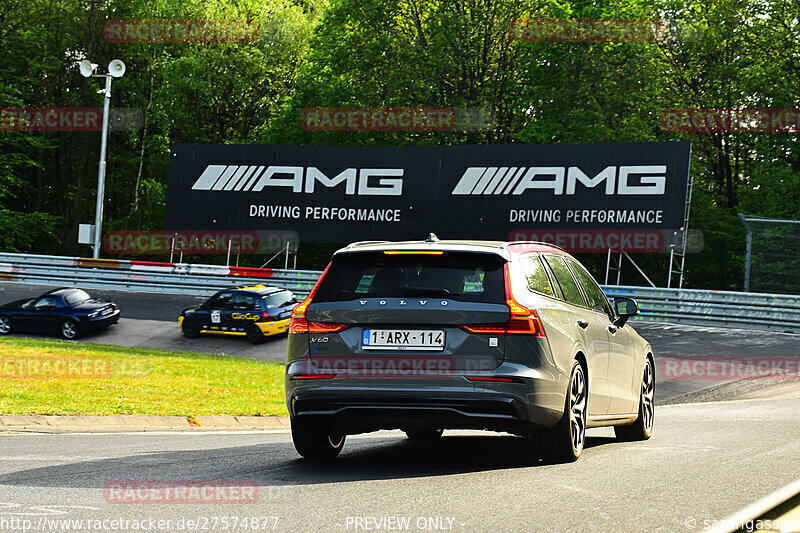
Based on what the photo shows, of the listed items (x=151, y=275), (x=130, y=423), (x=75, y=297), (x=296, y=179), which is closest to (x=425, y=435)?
(x=130, y=423)

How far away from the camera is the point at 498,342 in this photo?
23.7 ft

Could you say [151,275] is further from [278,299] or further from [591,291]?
[591,291]

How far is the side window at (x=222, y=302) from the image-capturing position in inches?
1102

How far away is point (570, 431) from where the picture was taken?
7.75 meters

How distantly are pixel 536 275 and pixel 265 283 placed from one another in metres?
26.3

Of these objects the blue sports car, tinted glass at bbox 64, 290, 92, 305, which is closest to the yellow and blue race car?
the blue sports car

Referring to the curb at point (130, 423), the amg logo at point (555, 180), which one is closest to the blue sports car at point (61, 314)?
the amg logo at point (555, 180)

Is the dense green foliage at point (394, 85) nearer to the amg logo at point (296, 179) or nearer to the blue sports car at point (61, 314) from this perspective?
the amg logo at point (296, 179)

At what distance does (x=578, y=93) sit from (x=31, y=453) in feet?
119

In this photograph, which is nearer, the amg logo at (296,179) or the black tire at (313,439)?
the black tire at (313,439)

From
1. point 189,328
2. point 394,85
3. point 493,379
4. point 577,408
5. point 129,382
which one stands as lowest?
point 129,382

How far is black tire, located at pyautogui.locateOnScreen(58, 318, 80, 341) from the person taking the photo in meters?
28.8

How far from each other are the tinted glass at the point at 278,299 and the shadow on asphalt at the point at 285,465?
1821 cm

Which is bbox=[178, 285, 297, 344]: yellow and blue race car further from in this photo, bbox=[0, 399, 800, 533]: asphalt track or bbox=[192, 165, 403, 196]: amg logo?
bbox=[0, 399, 800, 533]: asphalt track
